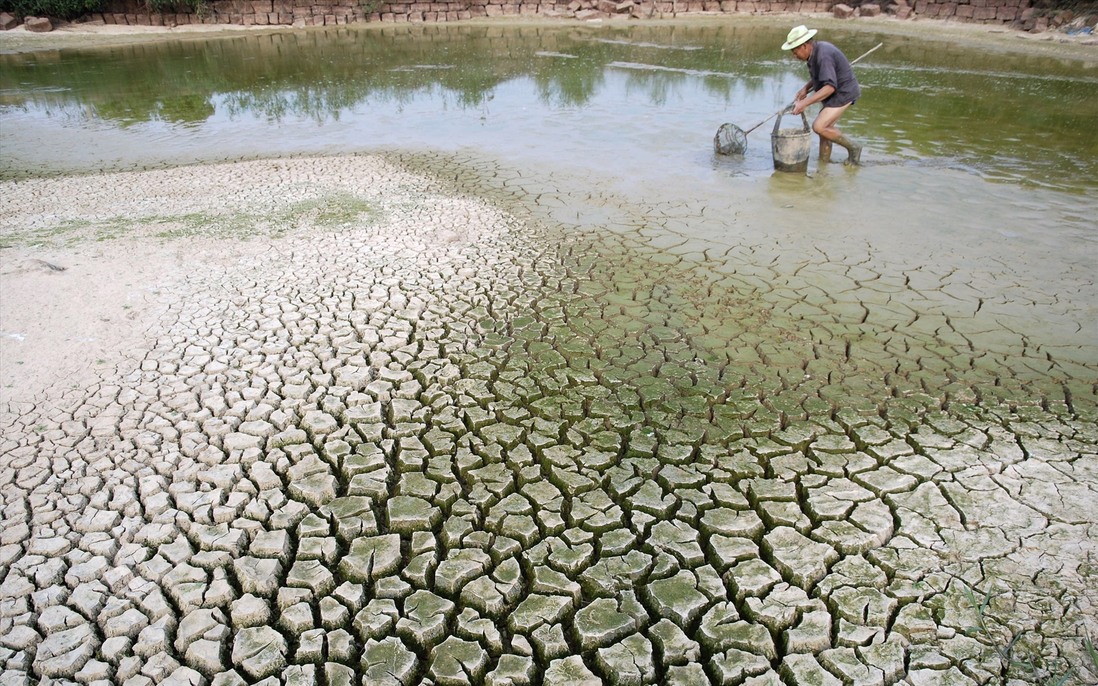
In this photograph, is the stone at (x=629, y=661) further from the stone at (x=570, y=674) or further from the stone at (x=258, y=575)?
the stone at (x=258, y=575)

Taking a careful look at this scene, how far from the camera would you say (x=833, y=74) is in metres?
7.29

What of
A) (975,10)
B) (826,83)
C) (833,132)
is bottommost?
(833,132)

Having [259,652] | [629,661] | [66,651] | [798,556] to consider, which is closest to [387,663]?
[259,652]

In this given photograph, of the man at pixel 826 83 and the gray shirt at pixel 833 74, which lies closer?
the man at pixel 826 83

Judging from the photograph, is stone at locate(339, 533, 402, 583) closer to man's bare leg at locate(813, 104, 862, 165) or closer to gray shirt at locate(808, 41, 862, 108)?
gray shirt at locate(808, 41, 862, 108)

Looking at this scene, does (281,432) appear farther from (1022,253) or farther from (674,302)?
(1022,253)

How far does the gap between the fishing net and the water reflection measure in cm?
32

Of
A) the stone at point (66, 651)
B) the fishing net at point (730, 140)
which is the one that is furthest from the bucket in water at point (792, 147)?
the stone at point (66, 651)

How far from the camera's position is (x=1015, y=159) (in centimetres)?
805

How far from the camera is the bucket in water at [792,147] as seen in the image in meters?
7.48

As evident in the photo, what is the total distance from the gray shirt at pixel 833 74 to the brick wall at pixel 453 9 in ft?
56.1

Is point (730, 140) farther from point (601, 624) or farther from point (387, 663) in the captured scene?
point (387, 663)

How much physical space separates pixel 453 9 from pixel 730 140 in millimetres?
17975

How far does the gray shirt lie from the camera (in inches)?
288
